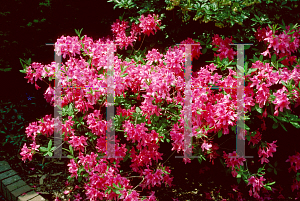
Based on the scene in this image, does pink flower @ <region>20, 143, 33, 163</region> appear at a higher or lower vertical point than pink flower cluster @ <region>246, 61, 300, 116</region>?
lower

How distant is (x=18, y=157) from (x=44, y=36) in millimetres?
1676

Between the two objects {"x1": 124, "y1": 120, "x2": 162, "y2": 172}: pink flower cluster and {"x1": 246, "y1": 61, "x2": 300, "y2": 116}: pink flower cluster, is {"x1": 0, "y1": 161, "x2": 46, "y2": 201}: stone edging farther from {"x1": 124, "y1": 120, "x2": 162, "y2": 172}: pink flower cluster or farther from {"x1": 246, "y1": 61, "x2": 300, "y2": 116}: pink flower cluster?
{"x1": 246, "y1": 61, "x2": 300, "y2": 116}: pink flower cluster

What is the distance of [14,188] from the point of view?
8.38ft

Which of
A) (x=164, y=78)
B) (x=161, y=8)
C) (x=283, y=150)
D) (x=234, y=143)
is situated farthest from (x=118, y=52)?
(x=283, y=150)

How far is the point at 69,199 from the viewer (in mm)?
2582

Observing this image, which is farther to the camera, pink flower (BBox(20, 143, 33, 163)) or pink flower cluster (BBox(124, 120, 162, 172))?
pink flower (BBox(20, 143, 33, 163))

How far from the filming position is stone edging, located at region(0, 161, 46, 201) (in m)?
2.46

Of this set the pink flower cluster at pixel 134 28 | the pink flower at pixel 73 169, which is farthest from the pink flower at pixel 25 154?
the pink flower cluster at pixel 134 28

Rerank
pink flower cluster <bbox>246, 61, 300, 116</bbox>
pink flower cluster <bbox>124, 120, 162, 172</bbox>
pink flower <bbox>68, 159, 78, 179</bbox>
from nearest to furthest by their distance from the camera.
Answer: pink flower cluster <bbox>246, 61, 300, 116</bbox> < pink flower cluster <bbox>124, 120, 162, 172</bbox> < pink flower <bbox>68, 159, 78, 179</bbox>

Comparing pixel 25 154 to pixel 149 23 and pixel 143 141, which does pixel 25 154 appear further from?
pixel 149 23

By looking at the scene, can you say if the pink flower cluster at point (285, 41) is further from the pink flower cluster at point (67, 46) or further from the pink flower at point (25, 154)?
the pink flower at point (25, 154)

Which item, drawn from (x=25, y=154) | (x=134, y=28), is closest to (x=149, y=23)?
(x=134, y=28)

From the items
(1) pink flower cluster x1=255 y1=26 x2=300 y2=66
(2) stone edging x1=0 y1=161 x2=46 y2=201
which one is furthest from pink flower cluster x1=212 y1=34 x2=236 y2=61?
(2) stone edging x1=0 y1=161 x2=46 y2=201

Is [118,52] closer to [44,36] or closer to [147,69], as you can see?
[147,69]
